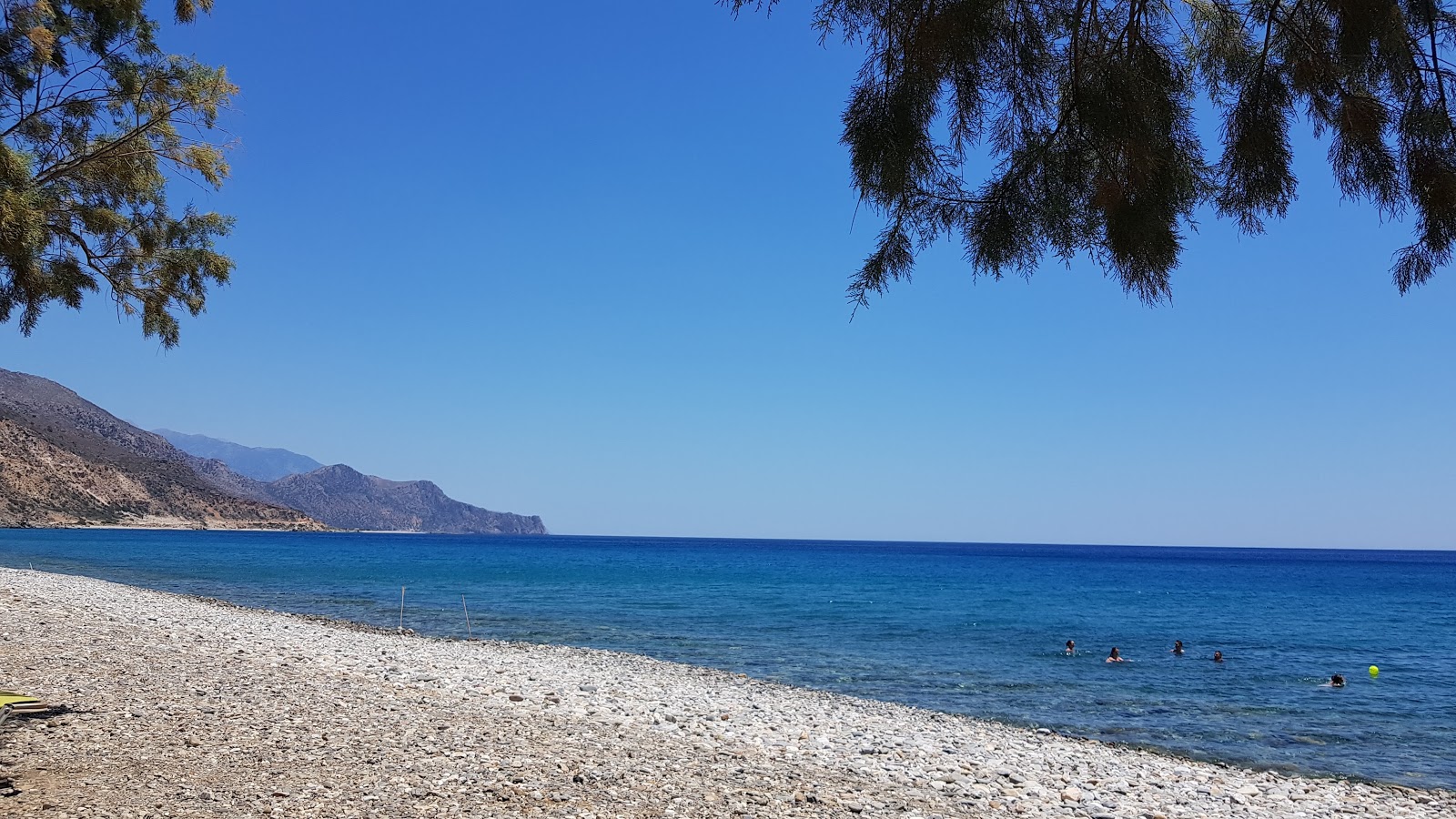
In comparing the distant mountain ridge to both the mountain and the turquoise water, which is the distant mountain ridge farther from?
the turquoise water

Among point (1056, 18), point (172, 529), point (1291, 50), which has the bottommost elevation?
point (172, 529)

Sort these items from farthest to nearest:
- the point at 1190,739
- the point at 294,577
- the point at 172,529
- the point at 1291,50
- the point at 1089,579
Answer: the point at 172,529 → the point at 1089,579 → the point at 294,577 → the point at 1190,739 → the point at 1291,50

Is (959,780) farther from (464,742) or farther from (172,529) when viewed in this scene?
(172,529)

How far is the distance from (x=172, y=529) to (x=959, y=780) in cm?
18729

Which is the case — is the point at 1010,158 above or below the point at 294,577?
above

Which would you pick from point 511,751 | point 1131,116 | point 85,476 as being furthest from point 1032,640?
point 85,476

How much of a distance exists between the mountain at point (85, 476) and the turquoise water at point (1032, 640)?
92228 mm

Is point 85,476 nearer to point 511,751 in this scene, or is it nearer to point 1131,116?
point 511,751

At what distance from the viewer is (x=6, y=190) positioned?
5.36m

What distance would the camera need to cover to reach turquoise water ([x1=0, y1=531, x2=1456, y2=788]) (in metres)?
14.1

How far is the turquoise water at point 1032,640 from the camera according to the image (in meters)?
14.1

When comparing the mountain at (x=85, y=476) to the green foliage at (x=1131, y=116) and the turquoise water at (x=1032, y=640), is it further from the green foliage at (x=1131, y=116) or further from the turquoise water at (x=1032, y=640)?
the green foliage at (x=1131, y=116)

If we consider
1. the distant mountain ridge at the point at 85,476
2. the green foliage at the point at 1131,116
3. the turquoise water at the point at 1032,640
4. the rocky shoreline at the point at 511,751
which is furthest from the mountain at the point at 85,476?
the green foliage at the point at 1131,116

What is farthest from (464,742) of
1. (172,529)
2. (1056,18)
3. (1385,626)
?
(172,529)
